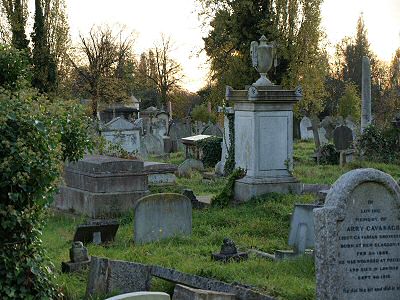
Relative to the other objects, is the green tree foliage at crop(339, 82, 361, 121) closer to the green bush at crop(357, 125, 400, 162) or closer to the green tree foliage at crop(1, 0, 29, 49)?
the green tree foliage at crop(1, 0, 29, 49)

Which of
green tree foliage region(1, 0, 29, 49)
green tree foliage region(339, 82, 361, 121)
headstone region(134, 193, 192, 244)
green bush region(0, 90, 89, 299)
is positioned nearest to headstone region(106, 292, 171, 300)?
green bush region(0, 90, 89, 299)

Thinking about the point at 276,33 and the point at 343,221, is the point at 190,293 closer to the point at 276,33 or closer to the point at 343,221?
the point at 343,221

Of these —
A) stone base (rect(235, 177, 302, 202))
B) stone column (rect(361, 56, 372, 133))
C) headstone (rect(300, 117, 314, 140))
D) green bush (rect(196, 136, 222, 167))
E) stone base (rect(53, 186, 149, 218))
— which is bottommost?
stone base (rect(53, 186, 149, 218))

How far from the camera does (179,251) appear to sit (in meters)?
10.8

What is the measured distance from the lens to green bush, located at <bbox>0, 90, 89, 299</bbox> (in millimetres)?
7551

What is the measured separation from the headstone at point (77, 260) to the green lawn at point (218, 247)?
0.12m

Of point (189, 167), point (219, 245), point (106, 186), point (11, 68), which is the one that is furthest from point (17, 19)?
point (219, 245)

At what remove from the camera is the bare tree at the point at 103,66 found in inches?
1759

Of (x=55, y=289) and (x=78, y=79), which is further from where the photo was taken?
(x=78, y=79)

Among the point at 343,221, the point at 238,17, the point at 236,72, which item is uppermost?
the point at 238,17

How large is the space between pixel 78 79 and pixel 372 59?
21.3 metres

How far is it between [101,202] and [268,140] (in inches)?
130

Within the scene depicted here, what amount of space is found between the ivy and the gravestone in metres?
7.74

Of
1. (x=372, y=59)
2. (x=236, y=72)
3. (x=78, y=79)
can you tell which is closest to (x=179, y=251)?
(x=236, y=72)
